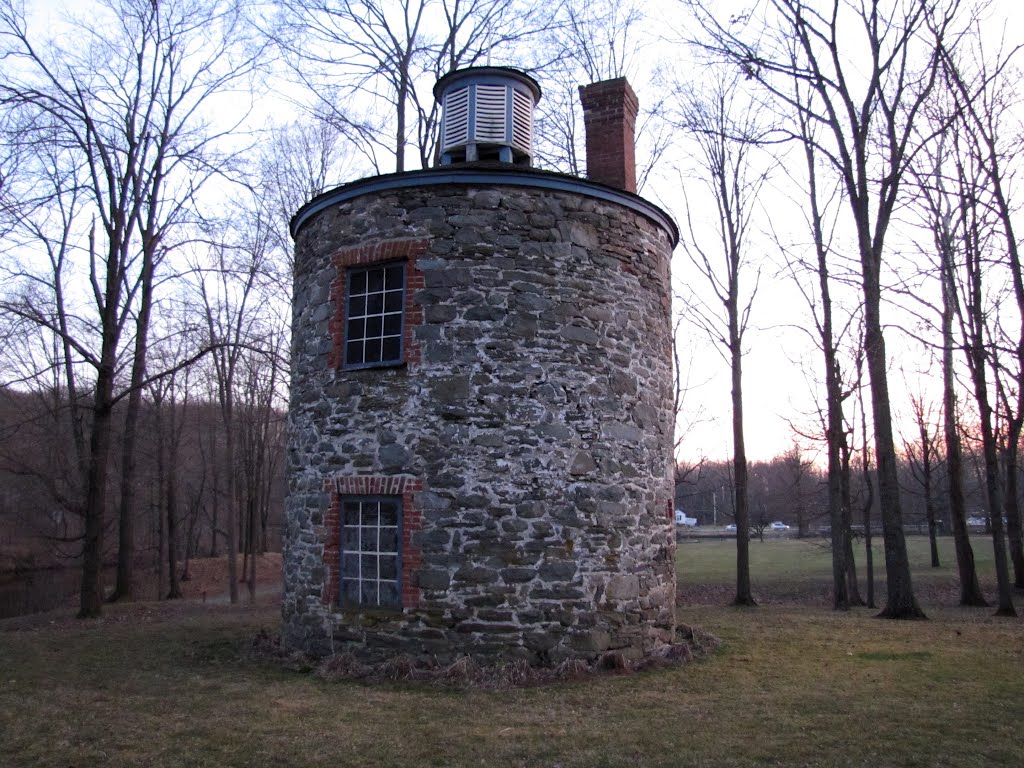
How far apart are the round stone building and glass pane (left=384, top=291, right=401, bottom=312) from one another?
18 mm

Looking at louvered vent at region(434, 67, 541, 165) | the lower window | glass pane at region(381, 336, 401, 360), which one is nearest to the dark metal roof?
louvered vent at region(434, 67, 541, 165)

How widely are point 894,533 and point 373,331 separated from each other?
10.4 metres

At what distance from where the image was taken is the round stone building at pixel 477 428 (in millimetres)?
8258

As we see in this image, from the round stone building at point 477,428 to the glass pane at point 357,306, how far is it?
0.02m

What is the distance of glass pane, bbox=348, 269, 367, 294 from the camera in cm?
922

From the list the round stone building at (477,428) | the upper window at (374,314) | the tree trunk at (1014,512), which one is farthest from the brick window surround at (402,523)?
the tree trunk at (1014,512)

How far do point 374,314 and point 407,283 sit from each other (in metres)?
0.62

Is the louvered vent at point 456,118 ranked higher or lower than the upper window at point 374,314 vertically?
higher

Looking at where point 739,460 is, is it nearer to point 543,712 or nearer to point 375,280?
point 375,280

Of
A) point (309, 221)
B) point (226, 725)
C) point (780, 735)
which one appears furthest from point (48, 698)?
point (780, 735)

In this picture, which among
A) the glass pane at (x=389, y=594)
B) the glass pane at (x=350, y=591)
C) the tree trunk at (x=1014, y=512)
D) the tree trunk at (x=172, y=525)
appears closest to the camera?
the glass pane at (x=389, y=594)

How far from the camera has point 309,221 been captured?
9969 millimetres

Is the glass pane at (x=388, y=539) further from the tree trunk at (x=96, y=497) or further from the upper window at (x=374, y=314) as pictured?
the tree trunk at (x=96, y=497)

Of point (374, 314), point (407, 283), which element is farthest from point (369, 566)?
point (407, 283)
